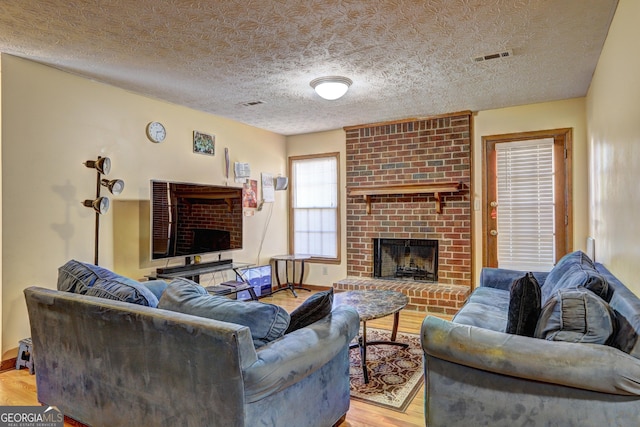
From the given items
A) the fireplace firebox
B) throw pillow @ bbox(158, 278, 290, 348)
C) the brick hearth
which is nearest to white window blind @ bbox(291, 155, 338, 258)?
the fireplace firebox

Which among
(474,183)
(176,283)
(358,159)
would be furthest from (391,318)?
(176,283)

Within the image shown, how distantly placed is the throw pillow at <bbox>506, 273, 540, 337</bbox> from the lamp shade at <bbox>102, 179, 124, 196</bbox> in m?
3.29

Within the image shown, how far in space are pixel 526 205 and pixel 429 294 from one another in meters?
1.58

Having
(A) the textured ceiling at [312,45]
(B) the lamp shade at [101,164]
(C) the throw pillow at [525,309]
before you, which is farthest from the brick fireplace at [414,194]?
(B) the lamp shade at [101,164]

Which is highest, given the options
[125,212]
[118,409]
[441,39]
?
[441,39]

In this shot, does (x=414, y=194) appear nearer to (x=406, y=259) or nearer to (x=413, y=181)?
(x=413, y=181)

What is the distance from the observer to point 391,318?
167 inches

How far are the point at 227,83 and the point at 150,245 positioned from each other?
5.66ft

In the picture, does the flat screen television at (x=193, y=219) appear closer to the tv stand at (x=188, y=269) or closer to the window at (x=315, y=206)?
the tv stand at (x=188, y=269)

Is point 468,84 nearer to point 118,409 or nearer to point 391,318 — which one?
point 391,318

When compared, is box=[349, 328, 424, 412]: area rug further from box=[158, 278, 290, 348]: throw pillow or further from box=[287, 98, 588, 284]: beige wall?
box=[287, 98, 588, 284]: beige wall

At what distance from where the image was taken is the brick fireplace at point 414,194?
4.84m

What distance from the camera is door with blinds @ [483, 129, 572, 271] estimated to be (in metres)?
4.38

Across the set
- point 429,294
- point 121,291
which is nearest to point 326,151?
point 429,294
